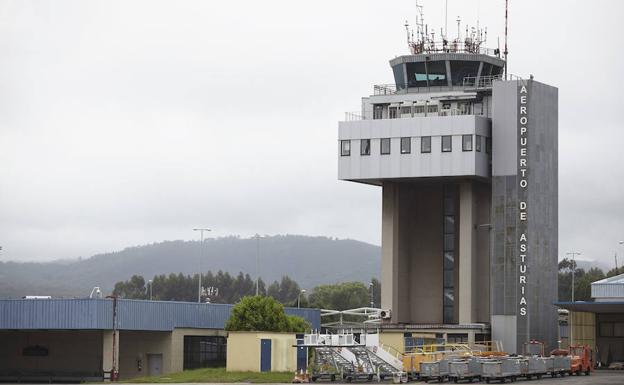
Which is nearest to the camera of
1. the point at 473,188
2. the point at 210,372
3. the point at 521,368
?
the point at 521,368

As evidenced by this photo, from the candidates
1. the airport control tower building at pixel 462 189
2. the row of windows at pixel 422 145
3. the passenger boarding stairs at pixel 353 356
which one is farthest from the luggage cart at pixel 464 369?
the row of windows at pixel 422 145

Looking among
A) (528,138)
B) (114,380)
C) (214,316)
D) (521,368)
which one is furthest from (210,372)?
(528,138)

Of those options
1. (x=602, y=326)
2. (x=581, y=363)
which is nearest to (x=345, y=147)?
(x=602, y=326)

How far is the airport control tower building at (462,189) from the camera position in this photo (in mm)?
97688

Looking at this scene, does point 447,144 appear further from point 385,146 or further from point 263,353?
point 263,353

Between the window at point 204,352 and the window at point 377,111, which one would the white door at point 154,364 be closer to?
the window at point 204,352

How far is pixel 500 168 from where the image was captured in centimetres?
9856

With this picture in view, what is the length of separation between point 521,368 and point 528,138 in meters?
29.4

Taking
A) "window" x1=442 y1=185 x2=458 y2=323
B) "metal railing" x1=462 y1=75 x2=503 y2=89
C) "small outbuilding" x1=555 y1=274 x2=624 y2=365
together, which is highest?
"metal railing" x1=462 y1=75 x2=503 y2=89

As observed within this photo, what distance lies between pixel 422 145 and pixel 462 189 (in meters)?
5.40

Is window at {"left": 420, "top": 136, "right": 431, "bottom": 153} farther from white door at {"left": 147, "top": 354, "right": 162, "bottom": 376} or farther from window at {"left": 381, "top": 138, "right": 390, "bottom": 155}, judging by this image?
white door at {"left": 147, "top": 354, "right": 162, "bottom": 376}

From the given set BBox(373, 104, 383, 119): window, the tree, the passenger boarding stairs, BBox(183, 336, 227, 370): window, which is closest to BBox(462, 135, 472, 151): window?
BBox(373, 104, 383, 119): window

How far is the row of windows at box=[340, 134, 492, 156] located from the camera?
97.5 meters

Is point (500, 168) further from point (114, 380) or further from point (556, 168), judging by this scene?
point (114, 380)
